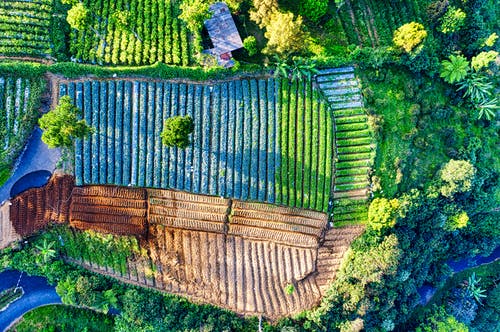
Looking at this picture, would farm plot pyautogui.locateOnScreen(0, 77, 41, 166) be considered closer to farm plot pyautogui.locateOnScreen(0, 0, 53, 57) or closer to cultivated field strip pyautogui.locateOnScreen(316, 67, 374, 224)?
farm plot pyautogui.locateOnScreen(0, 0, 53, 57)

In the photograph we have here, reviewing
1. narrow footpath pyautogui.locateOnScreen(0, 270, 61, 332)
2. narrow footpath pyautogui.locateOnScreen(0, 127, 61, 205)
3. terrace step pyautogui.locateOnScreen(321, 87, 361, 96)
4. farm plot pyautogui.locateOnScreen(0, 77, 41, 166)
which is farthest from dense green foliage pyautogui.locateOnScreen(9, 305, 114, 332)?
terrace step pyautogui.locateOnScreen(321, 87, 361, 96)

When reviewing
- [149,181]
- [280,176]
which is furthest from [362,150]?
[149,181]

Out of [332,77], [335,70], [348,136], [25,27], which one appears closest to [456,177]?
[348,136]

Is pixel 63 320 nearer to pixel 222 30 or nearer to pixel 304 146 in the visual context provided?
pixel 304 146

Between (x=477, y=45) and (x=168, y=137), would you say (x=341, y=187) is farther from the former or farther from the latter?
(x=477, y=45)

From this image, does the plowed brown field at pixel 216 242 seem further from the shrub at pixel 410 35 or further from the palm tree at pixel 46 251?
the shrub at pixel 410 35

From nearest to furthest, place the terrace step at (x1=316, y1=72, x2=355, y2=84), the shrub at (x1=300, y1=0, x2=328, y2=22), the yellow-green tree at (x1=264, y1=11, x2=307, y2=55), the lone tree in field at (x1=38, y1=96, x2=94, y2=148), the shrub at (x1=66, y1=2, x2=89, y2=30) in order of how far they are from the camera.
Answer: the lone tree in field at (x1=38, y1=96, x2=94, y2=148)
the shrub at (x1=66, y1=2, x2=89, y2=30)
the yellow-green tree at (x1=264, y1=11, x2=307, y2=55)
the shrub at (x1=300, y1=0, x2=328, y2=22)
the terrace step at (x1=316, y1=72, x2=355, y2=84)

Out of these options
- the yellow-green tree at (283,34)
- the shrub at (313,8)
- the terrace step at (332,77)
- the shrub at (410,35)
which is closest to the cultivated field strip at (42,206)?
the yellow-green tree at (283,34)
